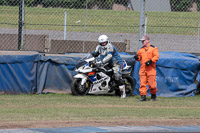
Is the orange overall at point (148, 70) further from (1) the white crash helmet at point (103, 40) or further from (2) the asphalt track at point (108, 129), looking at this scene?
(2) the asphalt track at point (108, 129)

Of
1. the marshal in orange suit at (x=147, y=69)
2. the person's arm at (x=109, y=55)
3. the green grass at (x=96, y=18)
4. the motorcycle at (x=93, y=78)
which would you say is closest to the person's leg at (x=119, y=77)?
the motorcycle at (x=93, y=78)

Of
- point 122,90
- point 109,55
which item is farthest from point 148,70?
point 109,55

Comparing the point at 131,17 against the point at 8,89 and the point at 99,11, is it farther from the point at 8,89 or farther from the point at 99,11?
the point at 8,89

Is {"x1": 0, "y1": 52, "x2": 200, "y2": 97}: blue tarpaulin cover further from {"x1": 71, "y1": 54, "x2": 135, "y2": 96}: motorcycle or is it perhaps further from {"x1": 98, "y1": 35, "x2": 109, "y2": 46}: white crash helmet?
{"x1": 98, "y1": 35, "x2": 109, "y2": 46}: white crash helmet

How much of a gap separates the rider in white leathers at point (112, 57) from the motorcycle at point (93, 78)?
20 cm

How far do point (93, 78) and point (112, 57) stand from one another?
0.74 meters

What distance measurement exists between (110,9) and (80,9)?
2.70 ft

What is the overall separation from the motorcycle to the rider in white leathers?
7.7 inches

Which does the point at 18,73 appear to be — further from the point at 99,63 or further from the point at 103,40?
the point at 103,40

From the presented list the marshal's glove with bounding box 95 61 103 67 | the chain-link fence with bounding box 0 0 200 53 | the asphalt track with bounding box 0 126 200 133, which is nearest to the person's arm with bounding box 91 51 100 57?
the marshal's glove with bounding box 95 61 103 67

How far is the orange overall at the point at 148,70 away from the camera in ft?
37.4

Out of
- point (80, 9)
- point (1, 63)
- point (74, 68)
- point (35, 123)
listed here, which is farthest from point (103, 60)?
point (35, 123)

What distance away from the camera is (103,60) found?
11.7 meters

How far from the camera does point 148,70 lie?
11.4 metres
